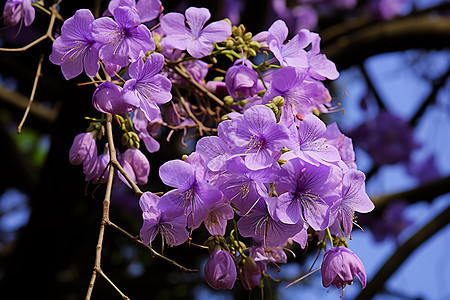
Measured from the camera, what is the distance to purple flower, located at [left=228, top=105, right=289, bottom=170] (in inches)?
20.4

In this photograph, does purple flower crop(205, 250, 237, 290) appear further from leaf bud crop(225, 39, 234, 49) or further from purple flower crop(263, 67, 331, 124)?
leaf bud crop(225, 39, 234, 49)

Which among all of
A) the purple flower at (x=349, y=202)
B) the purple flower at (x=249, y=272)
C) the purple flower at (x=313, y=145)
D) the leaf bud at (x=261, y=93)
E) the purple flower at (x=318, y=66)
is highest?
the purple flower at (x=318, y=66)

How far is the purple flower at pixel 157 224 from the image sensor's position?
0.55m

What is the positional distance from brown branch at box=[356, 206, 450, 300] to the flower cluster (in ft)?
3.44

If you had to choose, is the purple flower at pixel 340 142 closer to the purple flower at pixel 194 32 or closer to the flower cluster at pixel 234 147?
the flower cluster at pixel 234 147

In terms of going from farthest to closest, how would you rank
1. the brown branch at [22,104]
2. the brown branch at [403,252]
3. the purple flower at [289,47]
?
1. the brown branch at [22,104]
2. the brown branch at [403,252]
3. the purple flower at [289,47]

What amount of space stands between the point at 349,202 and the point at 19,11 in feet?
1.86

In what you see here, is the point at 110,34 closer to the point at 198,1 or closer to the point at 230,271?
the point at 230,271

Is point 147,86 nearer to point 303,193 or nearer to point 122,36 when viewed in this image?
point 122,36

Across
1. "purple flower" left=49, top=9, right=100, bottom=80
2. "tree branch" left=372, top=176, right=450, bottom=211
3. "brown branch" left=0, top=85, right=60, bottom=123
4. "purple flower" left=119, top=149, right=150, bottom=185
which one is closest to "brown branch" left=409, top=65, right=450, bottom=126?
"tree branch" left=372, top=176, right=450, bottom=211

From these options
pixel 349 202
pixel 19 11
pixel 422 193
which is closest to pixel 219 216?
pixel 349 202

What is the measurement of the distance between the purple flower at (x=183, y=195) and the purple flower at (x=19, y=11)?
0.39 metres

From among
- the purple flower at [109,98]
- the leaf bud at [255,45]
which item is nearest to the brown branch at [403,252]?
the leaf bud at [255,45]

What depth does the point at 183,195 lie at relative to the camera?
0.54 m
